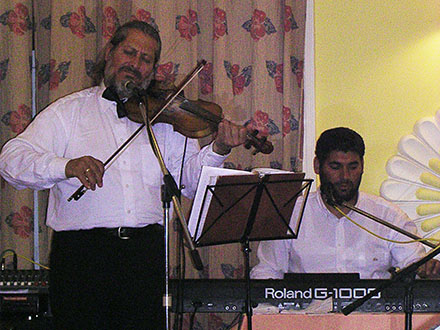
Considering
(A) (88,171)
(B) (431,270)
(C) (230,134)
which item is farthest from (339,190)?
(A) (88,171)

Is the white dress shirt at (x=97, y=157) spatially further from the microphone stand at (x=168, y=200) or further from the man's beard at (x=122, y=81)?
the microphone stand at (x=168, y=200)

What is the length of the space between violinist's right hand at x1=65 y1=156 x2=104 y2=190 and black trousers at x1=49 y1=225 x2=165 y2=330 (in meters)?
0.31

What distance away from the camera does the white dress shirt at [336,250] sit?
2.67 meters

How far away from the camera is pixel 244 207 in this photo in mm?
1969

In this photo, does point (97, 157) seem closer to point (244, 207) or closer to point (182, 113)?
point (182, 113)

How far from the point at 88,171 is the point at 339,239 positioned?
4.33 feet

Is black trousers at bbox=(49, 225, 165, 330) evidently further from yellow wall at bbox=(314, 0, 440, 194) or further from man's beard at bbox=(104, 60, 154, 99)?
yellow wall at bbox=(314, 0, 440, 194)

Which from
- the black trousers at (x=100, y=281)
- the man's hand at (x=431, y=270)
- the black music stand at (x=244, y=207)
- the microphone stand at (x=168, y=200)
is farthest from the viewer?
the man's hand at (x=431, y=270)

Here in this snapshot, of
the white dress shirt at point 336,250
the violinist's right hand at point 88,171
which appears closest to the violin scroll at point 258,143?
the violinist's right hand at point 88,171

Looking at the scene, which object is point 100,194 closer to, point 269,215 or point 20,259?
point 269,215

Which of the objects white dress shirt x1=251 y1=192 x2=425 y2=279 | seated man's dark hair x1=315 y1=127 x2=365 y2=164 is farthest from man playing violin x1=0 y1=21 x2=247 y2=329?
seated man's dark hair x1=315 y1=127 x2=365 y2=164

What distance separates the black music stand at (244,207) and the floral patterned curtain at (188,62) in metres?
0.98

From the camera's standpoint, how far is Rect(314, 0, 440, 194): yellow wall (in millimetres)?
3139

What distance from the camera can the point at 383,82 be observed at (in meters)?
3.15
